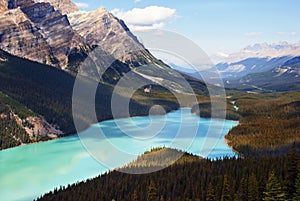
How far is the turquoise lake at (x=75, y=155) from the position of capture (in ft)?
236

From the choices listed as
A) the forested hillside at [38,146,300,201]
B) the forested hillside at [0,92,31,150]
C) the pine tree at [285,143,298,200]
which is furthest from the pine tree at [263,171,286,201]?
the forested hillside at [0,92,31,150]

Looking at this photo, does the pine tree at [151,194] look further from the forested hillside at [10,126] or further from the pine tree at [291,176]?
the forested hillside at [10,126]

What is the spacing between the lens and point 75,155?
10000cm

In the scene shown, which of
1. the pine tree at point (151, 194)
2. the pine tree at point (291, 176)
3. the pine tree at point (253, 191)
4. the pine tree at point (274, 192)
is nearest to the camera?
the pine tree at point (274, 192)

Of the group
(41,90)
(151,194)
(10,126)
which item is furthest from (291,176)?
(41,90)

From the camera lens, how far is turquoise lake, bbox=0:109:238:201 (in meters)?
71.9

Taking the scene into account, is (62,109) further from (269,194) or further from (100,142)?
(269,194)

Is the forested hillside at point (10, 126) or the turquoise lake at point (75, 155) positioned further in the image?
the forested hillside at point (10, 126)

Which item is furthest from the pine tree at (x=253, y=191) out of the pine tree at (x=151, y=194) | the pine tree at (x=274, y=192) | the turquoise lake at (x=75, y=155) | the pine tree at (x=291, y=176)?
the turquoise lake at (x=75, y=155)

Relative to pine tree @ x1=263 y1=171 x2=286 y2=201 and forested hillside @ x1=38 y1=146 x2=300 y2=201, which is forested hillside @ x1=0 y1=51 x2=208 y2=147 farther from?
pine tree @ x1=263 y1=171 x2=286 y2=201

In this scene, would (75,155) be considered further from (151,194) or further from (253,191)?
(253,191)

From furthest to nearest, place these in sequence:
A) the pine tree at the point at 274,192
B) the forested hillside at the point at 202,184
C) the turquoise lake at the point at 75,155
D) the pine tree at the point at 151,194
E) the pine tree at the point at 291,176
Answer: the turquoise lake at the point at 75,155, the pine tree at the point at 151,194, the forested hillside at the point at 202,184, the pine tree at the point at 291,176, the pine tree at the point at 274,192

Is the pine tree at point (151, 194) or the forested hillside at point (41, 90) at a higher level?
the forested hillside at point (41, 90)

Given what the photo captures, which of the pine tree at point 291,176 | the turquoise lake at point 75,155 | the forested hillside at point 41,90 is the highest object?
the forested hillside at point 41,90
